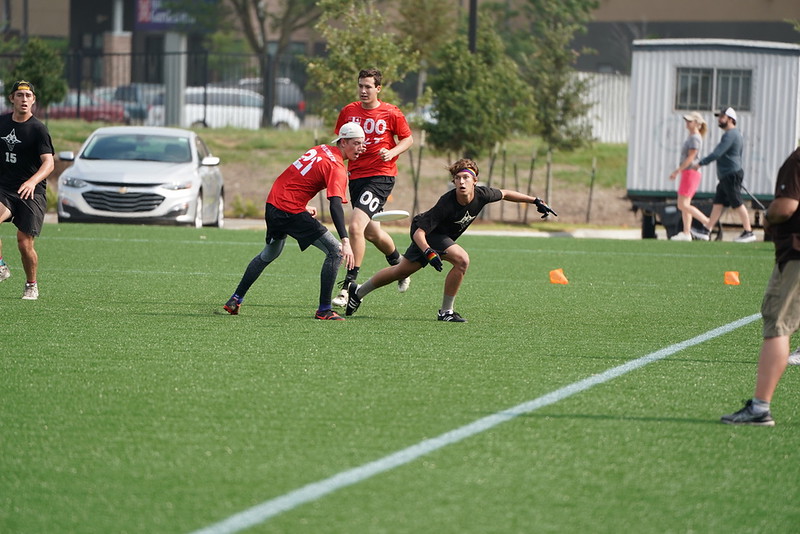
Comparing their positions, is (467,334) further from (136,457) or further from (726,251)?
(726,251)

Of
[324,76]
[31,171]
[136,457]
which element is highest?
[324,76]

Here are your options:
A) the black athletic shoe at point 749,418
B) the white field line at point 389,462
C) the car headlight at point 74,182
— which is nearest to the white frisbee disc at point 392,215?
the white field line at point 389,462

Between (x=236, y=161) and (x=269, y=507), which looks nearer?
(x=269, y=507)

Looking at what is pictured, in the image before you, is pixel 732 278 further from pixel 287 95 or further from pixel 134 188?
pixel 287 95

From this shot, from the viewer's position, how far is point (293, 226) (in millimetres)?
10383

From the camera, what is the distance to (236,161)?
33531 millimetres

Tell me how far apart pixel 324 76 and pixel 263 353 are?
56.8 feet

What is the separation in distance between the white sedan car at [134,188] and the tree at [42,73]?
1048 centimetres

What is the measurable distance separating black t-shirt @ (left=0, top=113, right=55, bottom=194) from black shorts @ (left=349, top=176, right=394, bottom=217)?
9.22 ft

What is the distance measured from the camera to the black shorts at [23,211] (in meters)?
11.3

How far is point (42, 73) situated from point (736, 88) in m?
16.6

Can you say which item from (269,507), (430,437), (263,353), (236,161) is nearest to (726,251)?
(263,353)

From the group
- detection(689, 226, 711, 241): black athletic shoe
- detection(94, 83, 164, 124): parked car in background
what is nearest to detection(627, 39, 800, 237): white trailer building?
detection(689, 226, 711, 241): black athletic shoe

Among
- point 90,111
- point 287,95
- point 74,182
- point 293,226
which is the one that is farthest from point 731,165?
point 287,95
